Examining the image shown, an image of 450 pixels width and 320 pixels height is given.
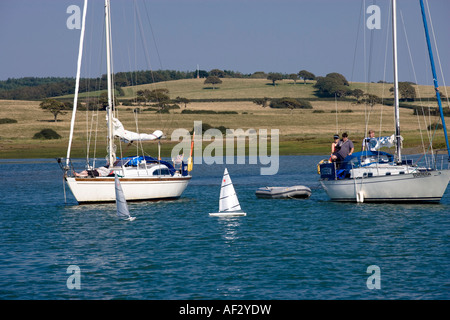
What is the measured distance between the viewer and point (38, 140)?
320ft

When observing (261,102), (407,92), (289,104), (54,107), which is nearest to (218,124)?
(54,107)

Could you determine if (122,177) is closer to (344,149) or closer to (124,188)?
(124,188)

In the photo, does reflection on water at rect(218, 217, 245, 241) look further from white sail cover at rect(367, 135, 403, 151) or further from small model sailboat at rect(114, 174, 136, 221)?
white sail cover at rect(367, 135, 403, 151)

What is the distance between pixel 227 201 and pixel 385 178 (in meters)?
8.00

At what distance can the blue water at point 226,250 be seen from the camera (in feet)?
65.0

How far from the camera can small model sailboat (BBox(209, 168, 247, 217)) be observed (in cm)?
3097

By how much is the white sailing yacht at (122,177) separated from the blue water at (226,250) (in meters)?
0.73

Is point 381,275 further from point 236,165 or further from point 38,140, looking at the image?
point 38,140

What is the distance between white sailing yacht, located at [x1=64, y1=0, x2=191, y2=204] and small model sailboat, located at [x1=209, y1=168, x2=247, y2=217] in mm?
5127

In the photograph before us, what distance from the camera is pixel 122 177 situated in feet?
121

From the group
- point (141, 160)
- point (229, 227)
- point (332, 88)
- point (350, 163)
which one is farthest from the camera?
point (332, 88)

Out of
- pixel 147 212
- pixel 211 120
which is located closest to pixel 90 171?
pixel 147 212

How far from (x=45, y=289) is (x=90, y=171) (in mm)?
16911

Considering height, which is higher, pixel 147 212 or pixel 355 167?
pixel 355 167
